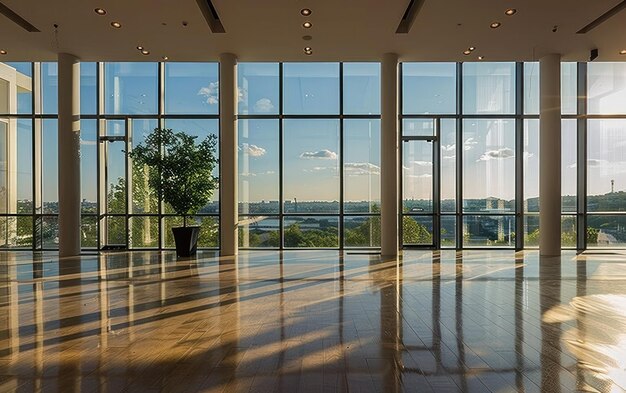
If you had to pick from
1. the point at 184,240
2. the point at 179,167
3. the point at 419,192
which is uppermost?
the point at 179,167

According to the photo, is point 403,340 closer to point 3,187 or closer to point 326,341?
point 326,341

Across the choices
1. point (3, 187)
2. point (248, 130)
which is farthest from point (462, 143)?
point (3, 187)

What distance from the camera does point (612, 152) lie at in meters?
11.9

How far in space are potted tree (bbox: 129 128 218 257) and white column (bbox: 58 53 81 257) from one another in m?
1.53

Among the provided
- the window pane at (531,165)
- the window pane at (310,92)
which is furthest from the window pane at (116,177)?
the window pane at (531,165)

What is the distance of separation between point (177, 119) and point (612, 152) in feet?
39.5

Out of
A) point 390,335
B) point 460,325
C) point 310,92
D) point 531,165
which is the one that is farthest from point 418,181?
point 390,335

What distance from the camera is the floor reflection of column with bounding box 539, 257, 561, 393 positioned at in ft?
10.1

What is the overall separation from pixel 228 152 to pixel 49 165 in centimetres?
562

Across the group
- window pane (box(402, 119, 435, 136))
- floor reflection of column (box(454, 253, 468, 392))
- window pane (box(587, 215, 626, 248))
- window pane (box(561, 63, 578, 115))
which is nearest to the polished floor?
floor reflection of column (box(454, 253, 468, 392))

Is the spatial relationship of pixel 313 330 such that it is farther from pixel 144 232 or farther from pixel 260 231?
pixel 144 232

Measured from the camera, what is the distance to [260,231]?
1186 cm

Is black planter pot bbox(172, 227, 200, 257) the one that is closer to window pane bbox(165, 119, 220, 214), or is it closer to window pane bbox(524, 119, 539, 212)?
window pane bbox(165, 119, 220, 214)

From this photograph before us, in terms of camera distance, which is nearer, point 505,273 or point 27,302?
point 27,302
